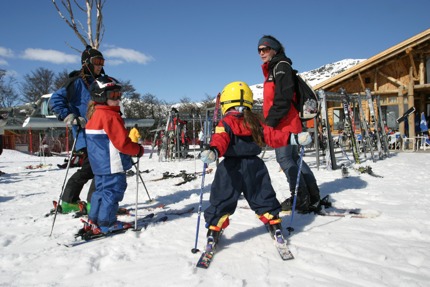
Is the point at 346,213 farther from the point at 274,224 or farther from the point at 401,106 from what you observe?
the point at 401,106

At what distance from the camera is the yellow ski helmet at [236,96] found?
289cm

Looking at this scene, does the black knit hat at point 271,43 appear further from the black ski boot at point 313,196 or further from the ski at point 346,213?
the ski at point 346,213

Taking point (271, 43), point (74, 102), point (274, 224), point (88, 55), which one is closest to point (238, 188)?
point (274, 224)

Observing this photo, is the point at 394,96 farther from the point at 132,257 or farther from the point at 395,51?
the point at 132,257

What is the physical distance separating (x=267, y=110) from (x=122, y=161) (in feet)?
6.08

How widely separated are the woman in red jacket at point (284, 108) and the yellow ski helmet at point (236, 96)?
557 millimetres

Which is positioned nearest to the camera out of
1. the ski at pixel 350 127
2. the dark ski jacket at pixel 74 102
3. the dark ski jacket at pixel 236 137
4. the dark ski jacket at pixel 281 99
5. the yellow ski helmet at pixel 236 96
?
the dark ski jacket at pixel 236 137

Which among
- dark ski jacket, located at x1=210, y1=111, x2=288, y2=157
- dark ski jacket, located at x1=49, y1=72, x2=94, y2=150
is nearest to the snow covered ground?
dark ski jacket, located at x1=210, y1=111, x2=288, y2=157

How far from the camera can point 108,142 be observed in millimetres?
3141

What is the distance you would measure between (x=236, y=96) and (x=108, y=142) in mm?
1438

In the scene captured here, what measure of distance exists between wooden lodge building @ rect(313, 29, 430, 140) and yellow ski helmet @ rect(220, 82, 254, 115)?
39.4ft

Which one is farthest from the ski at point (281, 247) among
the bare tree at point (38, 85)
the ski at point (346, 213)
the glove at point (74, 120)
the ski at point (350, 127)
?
the bare tree at point (38, 85)

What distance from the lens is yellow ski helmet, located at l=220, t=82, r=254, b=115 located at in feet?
9.47

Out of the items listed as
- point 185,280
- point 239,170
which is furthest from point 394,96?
point 185,280
